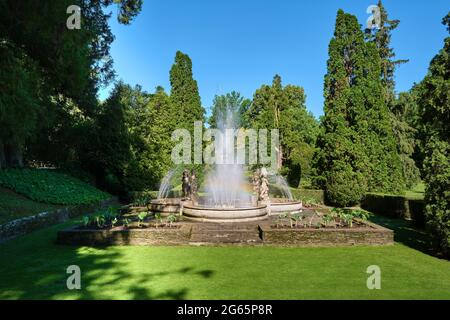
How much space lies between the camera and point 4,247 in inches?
425

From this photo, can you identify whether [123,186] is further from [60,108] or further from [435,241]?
[435,241]

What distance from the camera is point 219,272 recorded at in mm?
8070

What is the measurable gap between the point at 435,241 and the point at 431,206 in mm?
1070

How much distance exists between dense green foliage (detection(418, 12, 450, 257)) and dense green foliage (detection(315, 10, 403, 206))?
12.6 metres

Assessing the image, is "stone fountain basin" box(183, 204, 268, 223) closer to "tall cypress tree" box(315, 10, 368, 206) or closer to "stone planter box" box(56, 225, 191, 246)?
"stone planter box" box(56, 225, 191, 246)

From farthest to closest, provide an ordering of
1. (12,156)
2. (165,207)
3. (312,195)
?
(312,195), (12,156), (165,207)

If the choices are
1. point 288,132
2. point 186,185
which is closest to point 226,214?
point 186,185

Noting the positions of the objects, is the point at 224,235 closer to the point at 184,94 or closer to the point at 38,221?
the point at 38,221

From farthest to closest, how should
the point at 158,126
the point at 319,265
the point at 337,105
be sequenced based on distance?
the point at 158,126
the point at 337,105
the point at 319,265

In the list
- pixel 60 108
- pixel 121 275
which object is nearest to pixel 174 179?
pixel 60 108

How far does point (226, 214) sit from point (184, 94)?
79.5ft

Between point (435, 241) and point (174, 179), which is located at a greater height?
point (174, 179)

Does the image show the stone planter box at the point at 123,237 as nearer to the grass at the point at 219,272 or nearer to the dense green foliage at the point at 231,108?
the grass at the point at 219,272
